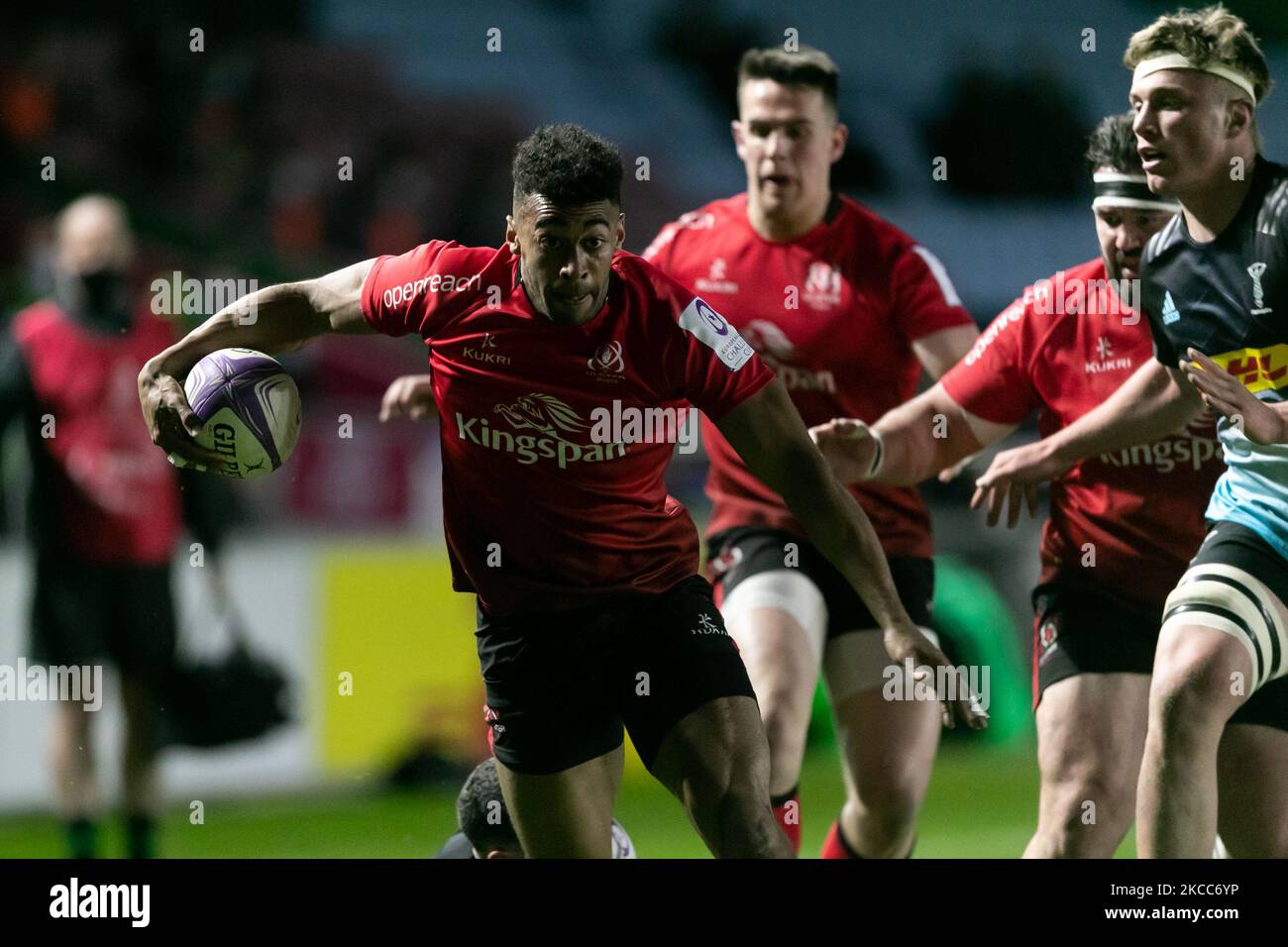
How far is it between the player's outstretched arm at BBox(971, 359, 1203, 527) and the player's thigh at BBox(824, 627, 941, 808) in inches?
28.1

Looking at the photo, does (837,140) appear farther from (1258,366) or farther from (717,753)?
(717,753)

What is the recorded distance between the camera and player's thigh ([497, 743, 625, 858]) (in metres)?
4.23

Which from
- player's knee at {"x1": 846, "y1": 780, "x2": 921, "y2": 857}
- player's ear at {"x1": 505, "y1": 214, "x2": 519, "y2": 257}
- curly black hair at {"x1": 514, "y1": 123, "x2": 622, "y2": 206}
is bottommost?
player's knee at {"x1": 846, "y1": 780, "x2": 921, "y2": 857}

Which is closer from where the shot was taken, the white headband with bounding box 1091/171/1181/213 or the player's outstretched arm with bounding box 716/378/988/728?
the player's outstretched arm with bounding box 716/378/988/728

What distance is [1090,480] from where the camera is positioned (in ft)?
16.8

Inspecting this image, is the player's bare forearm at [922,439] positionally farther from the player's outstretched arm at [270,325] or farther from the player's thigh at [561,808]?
the player's outstretched arm at [270,325]

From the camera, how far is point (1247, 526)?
4.28 metres

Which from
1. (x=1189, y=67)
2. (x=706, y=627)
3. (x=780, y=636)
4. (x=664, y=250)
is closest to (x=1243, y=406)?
(x=1189, y=67)

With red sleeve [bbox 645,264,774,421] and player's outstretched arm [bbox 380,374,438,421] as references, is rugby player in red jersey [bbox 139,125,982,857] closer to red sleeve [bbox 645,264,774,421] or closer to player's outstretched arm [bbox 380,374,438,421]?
red sleeve [bbox 645,264,774,421]

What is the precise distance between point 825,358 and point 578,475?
159 centimetres

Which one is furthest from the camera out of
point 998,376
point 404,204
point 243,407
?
point 404,204

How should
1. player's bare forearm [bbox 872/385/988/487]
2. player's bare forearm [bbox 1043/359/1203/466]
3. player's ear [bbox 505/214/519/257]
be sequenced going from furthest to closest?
player's bare forearm [bbox 872/385/988/487], player's bare forearm [bbox 1043/359/1203/466], player's ear [bbox 505/214/519/257]

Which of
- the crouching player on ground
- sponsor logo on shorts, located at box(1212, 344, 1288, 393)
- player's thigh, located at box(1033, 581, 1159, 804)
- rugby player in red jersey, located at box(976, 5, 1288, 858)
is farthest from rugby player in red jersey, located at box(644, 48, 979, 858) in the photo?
sponsor logo on shorts, located at box(1212, 344, 1288, 393)

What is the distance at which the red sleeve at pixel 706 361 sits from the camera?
159 inches
